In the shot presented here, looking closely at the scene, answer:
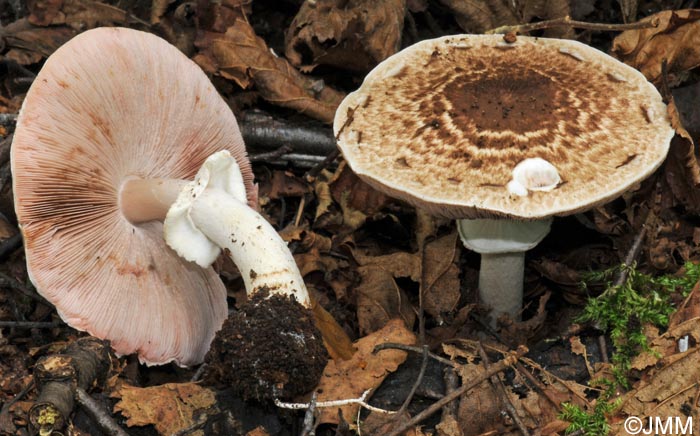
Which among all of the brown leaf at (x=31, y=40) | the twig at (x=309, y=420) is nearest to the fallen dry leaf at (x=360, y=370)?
the twig at (x=309, y=420)

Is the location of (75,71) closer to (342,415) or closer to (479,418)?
(342,415)

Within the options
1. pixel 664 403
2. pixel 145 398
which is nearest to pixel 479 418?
pixel 664 403

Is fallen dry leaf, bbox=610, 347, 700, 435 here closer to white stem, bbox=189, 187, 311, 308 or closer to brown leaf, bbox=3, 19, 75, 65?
white stem, bbox=189, 187, 311, 308

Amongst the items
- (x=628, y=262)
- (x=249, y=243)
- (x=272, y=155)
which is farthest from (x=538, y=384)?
(x=272, y=155)

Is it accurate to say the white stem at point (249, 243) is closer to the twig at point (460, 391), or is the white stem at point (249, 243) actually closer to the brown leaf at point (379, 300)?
the twig at point (460, 391)

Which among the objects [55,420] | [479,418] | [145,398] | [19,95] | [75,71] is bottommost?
[479,418]
